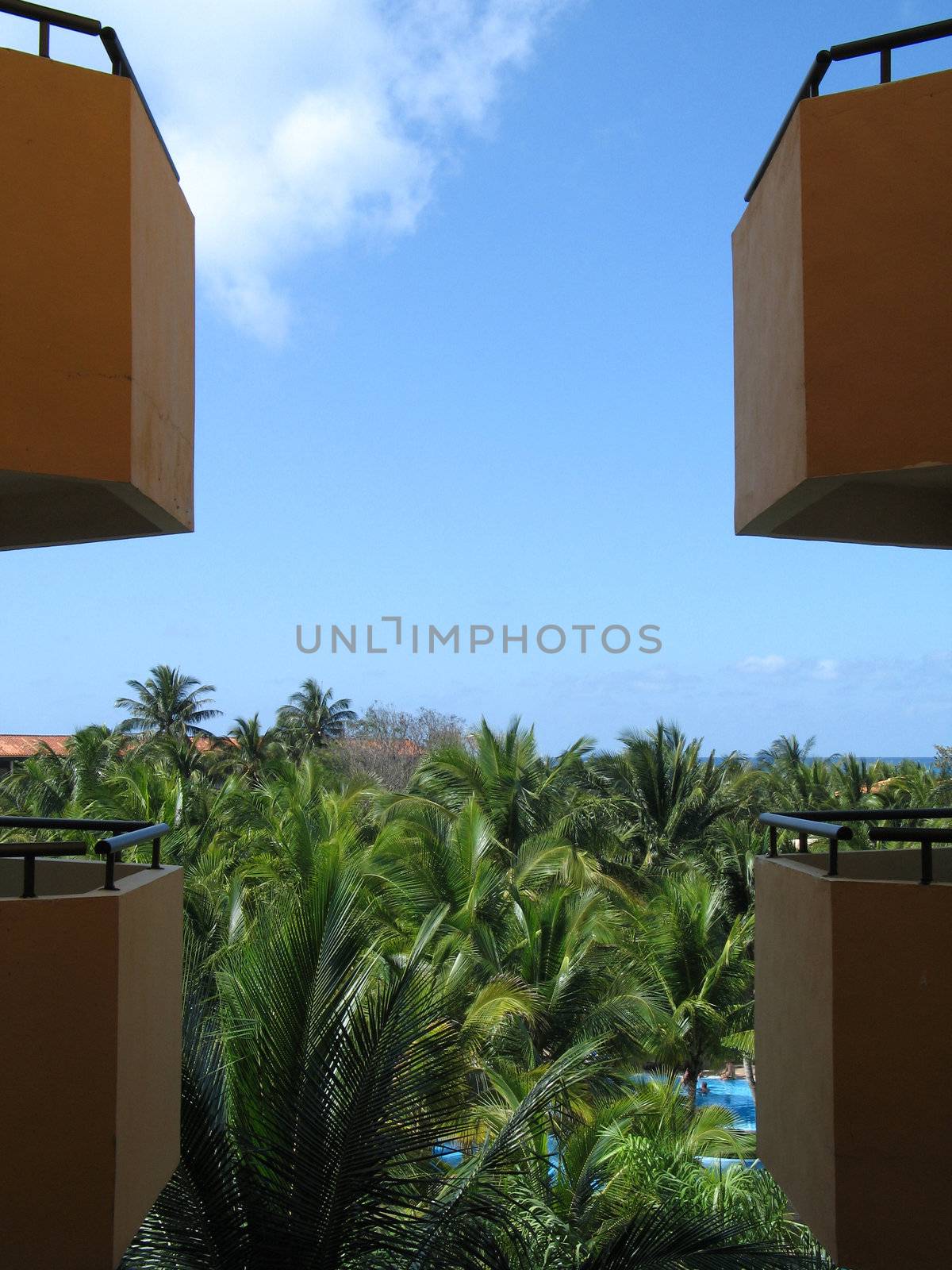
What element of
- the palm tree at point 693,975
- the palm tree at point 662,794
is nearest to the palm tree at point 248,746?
the palm tree at point 662,794

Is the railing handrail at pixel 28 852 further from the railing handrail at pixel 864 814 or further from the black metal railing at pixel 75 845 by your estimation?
the railing handrail at pixel 864 814

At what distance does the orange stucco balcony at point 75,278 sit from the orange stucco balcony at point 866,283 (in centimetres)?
292

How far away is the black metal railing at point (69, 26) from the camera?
532 centimetres

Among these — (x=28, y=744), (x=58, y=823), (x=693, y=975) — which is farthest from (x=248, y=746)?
(x=58, y=823)

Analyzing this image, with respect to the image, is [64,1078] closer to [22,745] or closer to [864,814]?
[864,814]

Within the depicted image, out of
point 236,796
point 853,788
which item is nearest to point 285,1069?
point 236,796

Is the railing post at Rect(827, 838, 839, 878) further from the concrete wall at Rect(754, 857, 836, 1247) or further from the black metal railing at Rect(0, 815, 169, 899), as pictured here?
the black metal railing at Rect(0, 815, 169, 899)

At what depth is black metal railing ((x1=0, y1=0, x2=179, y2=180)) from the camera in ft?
17.5

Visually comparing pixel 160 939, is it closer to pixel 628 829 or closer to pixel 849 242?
pixel 849 242

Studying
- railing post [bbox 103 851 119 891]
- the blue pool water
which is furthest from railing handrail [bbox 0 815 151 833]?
the blue pool water

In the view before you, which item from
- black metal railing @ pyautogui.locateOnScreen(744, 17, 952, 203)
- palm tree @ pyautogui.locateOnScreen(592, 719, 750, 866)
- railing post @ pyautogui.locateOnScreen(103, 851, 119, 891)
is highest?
black metal railing @ pyautogui.locateOnScreen(744, 17, 952, 203)

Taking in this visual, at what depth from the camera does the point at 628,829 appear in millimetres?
30781

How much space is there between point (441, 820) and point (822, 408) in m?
15.4

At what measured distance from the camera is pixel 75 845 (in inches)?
211
